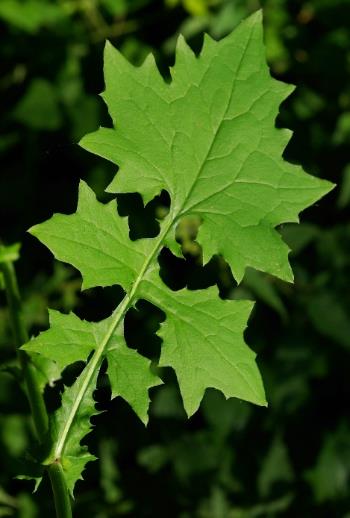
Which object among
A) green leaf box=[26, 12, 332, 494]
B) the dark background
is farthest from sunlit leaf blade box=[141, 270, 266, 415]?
the dark background

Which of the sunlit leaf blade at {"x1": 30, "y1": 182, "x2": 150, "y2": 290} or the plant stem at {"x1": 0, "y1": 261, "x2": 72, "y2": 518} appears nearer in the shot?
the plant stem at {"x1": 0, "y1": 261, "x2": 72, "y2": 518}

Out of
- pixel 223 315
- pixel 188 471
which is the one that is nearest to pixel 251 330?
pixel 188 471

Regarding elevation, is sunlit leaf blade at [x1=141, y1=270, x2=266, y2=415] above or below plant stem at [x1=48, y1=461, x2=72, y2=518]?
above

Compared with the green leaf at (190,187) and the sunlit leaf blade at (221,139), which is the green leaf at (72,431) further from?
the sunlit leaf blade at (221,139)

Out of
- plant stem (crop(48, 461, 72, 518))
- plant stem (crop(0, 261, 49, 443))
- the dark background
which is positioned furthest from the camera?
the dark background

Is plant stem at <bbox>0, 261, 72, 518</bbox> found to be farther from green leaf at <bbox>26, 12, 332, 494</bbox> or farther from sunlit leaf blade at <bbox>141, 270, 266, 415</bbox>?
sunlit leaf blade at <bbox>141, 270, 266, 415</bbox>

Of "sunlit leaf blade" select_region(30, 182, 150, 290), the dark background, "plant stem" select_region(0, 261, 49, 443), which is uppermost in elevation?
"sunlit leaf blade" select_region(30, 182, 150, 290)

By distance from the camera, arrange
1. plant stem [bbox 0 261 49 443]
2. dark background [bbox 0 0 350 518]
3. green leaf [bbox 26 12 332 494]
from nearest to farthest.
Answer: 1. plant stem [bbox 0 261 49 443]
2. green leaf [bbox 26 12 332 494]
3. dark background [bbox 0 0 350 518]
